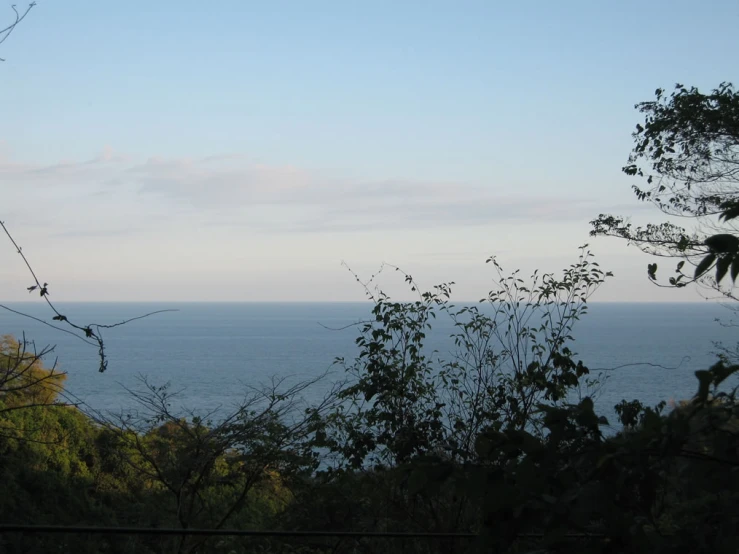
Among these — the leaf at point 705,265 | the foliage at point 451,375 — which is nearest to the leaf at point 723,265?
the leaf at point 705,265

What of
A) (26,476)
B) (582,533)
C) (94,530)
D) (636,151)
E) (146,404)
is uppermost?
(636,151)

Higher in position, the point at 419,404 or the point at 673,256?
the point at 673,256

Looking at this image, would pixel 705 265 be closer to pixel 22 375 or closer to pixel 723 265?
pixel 723 265

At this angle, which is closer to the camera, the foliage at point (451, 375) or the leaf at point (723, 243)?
the leaf at point (723, 243)

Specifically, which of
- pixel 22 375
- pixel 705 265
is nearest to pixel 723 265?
pixel 705 265

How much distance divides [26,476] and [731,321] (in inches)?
415

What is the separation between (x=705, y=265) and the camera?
1.34 m

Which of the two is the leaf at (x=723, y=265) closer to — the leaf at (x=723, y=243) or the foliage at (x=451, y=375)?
the leaf at (x=723, y=243)

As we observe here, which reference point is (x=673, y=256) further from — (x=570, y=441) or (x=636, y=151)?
(x=570, y=441)

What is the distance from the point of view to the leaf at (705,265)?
1327 millimetres

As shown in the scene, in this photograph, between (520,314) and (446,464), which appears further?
(520,314)

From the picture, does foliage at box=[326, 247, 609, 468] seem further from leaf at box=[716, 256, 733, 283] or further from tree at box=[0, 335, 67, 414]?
leaf at box=[716, 256, 733, 283]

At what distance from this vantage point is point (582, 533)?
151 centimetres

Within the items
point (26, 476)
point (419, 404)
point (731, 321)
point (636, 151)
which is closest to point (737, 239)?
point (419, 404)
